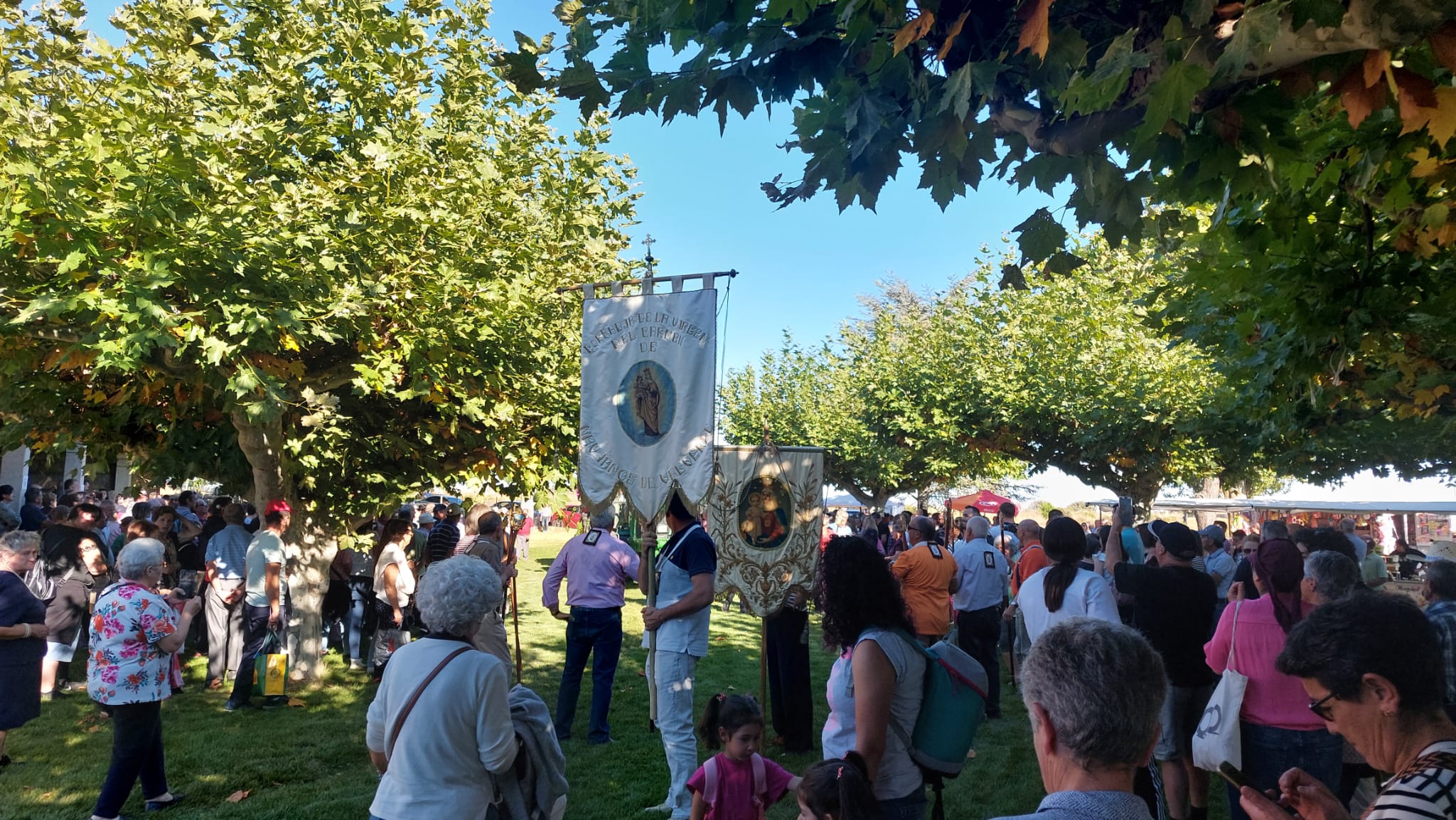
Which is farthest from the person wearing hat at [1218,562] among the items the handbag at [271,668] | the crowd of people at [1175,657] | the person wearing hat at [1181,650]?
the handbag at [271,668]

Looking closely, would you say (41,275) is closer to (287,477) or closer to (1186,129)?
(287,477)

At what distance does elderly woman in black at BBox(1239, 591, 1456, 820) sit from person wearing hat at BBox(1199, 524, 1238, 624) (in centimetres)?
736

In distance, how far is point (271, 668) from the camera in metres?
8.03

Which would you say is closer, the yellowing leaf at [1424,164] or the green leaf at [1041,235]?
the yellowing leaf at [1424,164]

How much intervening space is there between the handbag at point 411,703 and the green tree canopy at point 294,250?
13.4 feet

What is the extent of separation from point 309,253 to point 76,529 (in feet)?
16.5

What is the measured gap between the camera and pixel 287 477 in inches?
367

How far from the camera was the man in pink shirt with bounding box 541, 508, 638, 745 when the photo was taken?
7574mm

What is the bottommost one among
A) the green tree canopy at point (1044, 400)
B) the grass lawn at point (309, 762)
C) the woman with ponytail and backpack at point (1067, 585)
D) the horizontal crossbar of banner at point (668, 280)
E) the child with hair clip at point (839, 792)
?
the grass lawn at point (309, 762)

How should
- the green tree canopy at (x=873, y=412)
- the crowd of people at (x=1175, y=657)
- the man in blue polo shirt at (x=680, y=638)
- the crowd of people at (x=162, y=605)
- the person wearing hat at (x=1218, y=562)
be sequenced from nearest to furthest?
the crowd of people at (x=1175, y=657)
the crowd of people at (x=162, y=605)
the man in blue polo shirt at (x=680, y=638)
the person wearing hat at (x=1218, y=562)
the green tree canopy at (x=873, y=412)

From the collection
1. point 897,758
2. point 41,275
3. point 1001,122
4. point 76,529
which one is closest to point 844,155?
point 1001,122

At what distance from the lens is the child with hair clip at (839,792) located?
2738mm

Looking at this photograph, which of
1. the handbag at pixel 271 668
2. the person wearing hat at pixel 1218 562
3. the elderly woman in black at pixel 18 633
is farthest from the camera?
the person wearing hat at pixel 1218 562

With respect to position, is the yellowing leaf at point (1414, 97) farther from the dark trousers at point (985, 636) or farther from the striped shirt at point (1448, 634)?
the dark trousers at point (985, 636)
